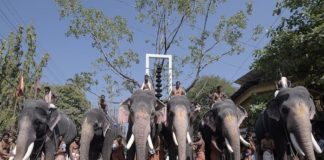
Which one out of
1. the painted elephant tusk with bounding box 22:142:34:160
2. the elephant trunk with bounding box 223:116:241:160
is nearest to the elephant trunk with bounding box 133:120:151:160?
the elephant trunk with bounding box 223:116:241:160

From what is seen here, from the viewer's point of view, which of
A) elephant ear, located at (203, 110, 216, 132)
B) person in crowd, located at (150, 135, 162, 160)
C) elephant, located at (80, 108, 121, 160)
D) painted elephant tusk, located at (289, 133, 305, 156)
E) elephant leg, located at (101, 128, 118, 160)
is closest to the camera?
painted elephant tusk, located at (289, 133, 305, 156)

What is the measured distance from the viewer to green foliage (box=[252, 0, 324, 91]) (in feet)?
48.3

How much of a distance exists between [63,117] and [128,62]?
13.6 metres

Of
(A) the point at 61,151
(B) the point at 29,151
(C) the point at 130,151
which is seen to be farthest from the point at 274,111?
(A) the point at 61,151

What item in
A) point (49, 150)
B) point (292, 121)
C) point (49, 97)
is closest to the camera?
point (292, 121)

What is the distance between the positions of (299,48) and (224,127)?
474cm

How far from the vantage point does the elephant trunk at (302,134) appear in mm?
10359

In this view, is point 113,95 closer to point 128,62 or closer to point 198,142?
point 128,62

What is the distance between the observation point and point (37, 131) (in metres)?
12.6

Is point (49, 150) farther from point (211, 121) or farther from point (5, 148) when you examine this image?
point (211, 121)

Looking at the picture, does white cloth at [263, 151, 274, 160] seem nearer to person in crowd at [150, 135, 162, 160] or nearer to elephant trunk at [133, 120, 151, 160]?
person in crowd at [150, 135, 162, 160]

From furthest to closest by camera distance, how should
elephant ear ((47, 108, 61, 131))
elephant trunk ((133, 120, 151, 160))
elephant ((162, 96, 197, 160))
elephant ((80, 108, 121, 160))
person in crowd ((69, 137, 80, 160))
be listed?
person in crowd ((69, 137, 80, 160)) < elephant ear ((47, 108, 61, 131)) < elephant ((80, 108, 121, 160)) < elephant ((162, 96, 197, 160)) < elephant trunk ((133, 120, 151, 160))

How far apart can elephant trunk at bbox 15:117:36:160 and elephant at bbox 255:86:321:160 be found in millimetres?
6131

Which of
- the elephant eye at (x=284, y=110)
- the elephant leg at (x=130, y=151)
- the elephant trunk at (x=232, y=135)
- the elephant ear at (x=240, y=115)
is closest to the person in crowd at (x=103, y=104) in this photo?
the elephant leg at (x=130, y=151)
